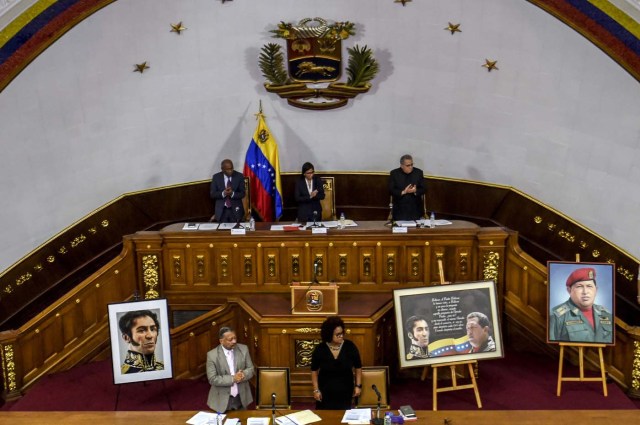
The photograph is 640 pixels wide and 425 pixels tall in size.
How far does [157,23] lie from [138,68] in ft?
2.11

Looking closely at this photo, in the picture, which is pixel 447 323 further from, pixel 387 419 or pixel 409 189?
pixel 409 189

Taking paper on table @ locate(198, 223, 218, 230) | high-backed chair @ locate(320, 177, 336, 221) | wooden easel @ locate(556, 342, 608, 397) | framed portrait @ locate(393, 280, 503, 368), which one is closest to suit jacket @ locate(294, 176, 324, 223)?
high-backed chair @ locate(320, 177, 336, 221)

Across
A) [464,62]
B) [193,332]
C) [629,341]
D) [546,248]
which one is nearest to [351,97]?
[464,62]

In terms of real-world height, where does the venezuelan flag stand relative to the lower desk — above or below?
above

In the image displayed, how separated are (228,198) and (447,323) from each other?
3.46 metres

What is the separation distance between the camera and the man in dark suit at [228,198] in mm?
9938

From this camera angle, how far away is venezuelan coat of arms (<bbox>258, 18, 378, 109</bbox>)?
33.7 feet

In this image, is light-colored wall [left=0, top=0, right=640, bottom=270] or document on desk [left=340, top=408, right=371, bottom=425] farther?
light-colored wall [left=0, top=0, right=640, bottom=270]

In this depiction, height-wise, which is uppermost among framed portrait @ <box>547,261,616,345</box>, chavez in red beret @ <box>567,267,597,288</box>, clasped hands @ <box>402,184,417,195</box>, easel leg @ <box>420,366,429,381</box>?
clasped hands @ <box>402,184,417,195</box>

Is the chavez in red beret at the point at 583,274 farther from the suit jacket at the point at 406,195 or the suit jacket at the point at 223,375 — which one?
the suit jacket at the point at 223,375

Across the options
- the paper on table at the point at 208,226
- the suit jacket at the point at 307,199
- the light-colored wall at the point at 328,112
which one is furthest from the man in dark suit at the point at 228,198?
the light-colored wall at the point at 328,112

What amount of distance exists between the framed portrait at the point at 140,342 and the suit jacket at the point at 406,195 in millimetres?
3215

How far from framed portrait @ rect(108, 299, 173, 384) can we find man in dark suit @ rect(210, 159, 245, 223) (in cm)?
234

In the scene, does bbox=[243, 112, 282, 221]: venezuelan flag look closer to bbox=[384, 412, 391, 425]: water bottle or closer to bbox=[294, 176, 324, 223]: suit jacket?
bbox=[294, 176, 324, 223]: suit jacket
